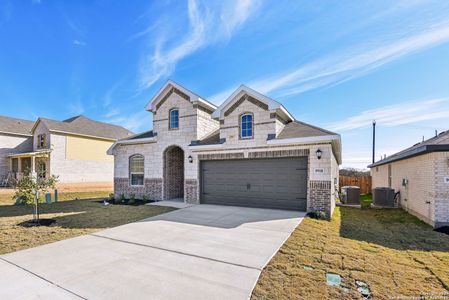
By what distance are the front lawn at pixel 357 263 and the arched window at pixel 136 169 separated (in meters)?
10.1

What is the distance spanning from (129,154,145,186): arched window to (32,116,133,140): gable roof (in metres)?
14.5

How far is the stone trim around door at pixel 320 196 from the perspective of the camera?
8336 millimetres

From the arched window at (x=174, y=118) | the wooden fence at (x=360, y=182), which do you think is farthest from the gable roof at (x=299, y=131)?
the wooden fence at (x=360, y=182)

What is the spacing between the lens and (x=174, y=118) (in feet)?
41.1

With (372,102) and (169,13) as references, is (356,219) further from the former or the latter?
(169,13)

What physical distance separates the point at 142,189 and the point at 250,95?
8.68 m

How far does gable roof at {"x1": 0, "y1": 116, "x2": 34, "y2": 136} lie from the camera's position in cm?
2375

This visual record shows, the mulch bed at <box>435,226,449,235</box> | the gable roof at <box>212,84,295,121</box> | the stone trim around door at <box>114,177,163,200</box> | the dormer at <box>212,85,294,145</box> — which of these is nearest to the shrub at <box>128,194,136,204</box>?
the stone trim around door at <box>114,177,163,200</box>

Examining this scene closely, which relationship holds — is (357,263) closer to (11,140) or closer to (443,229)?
(443,229)

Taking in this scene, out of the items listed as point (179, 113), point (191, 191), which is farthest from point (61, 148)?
point (191, 191)

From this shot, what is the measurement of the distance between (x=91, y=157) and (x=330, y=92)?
2536 cm

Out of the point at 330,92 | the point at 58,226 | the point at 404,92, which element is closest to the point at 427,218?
the point at 404,92

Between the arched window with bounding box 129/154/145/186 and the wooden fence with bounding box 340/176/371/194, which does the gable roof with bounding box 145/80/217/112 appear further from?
the wooden fence with bounding box 340/176/371/194

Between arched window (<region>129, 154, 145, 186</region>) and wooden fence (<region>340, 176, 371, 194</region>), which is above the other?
arched window (<region>129, 154, 145, 186</region>)
